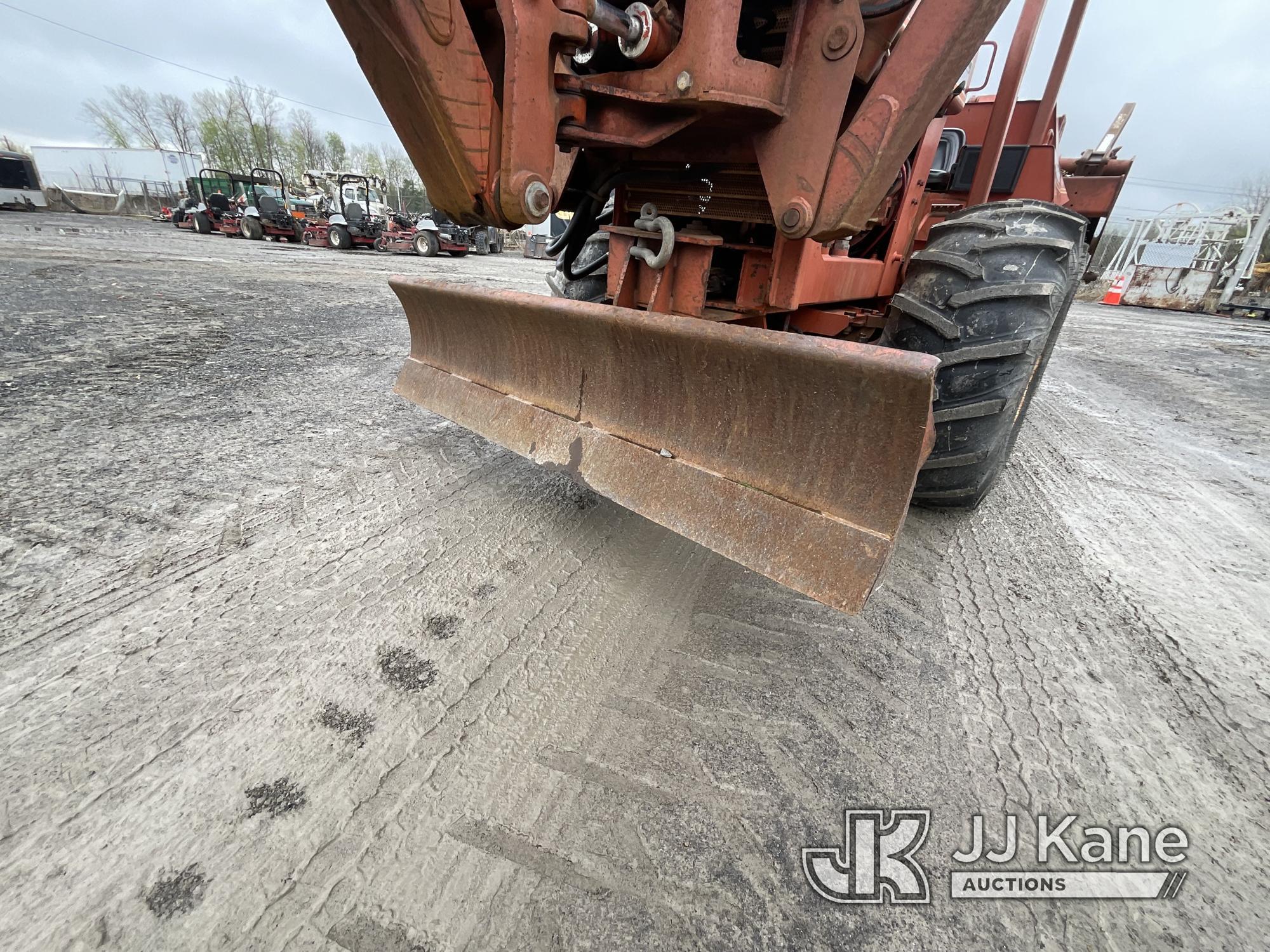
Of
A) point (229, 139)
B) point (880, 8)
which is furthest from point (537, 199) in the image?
point (229, 139)

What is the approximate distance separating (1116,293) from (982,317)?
23.3 m

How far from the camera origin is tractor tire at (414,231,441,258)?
17.1m

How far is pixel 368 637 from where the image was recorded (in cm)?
165

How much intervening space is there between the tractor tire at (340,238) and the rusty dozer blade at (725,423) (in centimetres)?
1793

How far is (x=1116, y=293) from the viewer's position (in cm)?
1906

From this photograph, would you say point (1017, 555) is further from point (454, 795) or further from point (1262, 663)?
point (454, 795)

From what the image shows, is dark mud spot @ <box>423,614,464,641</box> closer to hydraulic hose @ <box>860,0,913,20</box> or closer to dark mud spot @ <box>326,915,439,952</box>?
dark mud spot @ <box>326,915,439,952</box>

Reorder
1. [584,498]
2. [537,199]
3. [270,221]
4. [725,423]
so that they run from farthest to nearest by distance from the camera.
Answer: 1. [270,221]
2. [584,498]
3. [725,423]
4. [537,199]

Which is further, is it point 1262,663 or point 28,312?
point 28,312

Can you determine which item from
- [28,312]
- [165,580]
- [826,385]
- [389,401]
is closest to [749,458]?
[826,385]

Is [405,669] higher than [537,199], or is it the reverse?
[537,199]

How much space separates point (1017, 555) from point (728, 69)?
213cm

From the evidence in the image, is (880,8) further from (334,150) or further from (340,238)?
(334,150)

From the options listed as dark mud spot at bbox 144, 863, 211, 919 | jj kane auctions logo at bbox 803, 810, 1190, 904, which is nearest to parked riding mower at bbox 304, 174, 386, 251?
dark mud spot at bbox 144, 863, 211, 919
